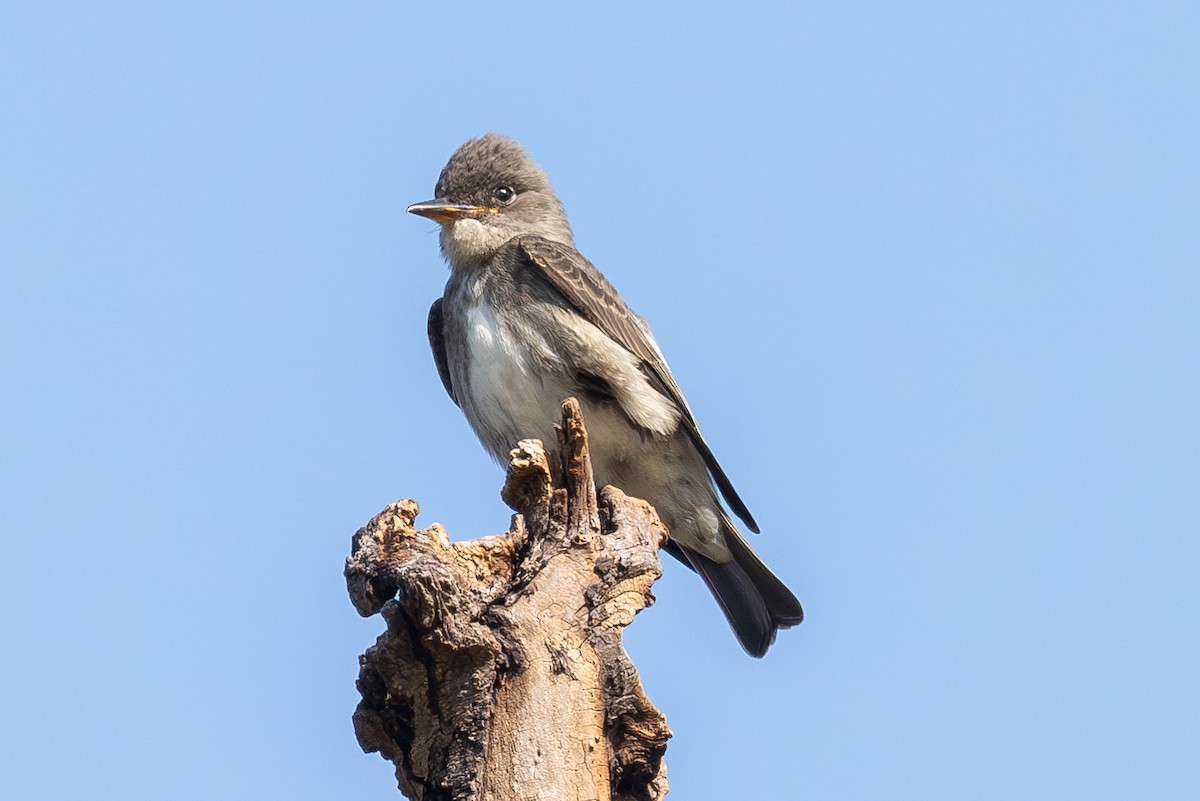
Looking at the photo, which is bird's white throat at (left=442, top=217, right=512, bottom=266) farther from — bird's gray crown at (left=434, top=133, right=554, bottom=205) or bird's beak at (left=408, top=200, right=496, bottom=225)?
bird's gray crown at (left=434, top=133, right=554, bottom=205)

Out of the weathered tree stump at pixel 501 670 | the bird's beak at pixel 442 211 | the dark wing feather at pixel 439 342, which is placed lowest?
the weathered tree stump at pixel 501 670

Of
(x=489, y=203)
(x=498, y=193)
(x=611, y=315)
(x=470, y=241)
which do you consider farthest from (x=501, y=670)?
(x=498, y=193)

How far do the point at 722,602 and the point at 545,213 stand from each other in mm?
2984

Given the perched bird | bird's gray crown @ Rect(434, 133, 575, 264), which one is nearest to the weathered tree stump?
the perched bird

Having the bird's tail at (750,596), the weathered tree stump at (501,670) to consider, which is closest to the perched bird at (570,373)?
the bird's tail at (750,596)

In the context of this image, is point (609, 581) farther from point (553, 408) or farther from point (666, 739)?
point (553, 408)

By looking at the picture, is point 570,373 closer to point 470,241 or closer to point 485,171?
point 470,241

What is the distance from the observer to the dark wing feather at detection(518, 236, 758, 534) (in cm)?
901

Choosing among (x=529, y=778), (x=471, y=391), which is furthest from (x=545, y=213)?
(x=529, y=778)

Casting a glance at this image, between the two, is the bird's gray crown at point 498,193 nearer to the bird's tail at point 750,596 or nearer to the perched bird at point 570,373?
the perched bird at point 570,373

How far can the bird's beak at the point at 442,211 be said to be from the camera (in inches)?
383

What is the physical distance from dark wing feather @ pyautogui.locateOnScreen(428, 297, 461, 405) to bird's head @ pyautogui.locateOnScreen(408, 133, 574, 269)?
13.1 inches

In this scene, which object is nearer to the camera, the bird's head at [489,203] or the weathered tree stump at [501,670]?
the weathered tree stump at [501,670]

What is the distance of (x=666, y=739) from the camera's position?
5.79 metres
